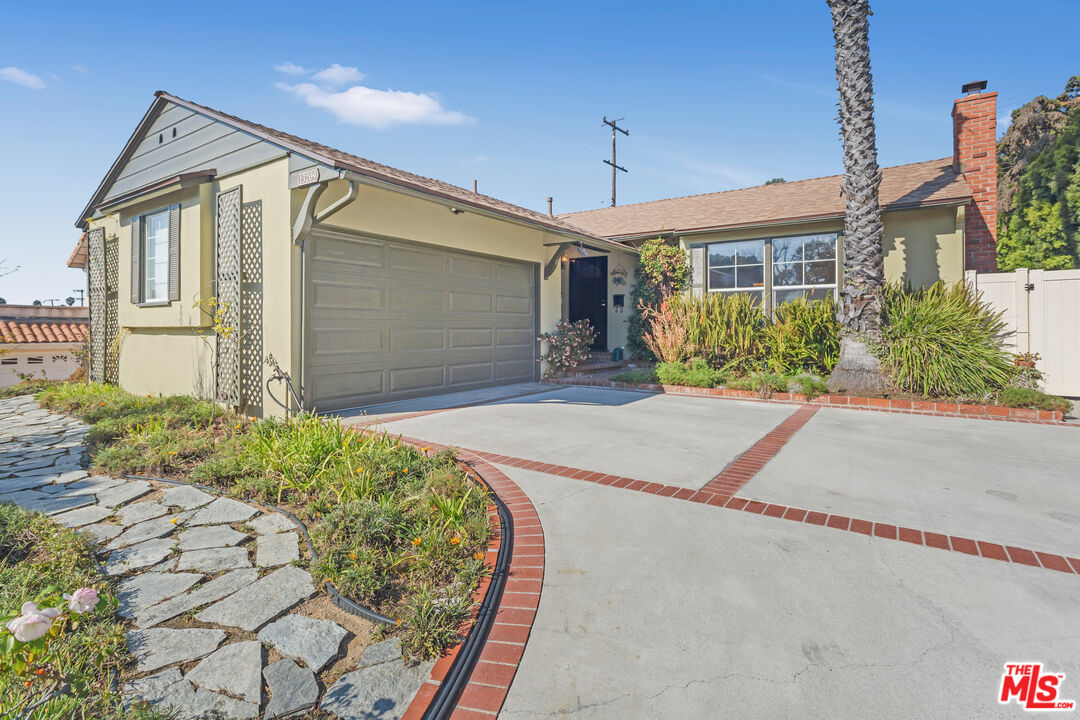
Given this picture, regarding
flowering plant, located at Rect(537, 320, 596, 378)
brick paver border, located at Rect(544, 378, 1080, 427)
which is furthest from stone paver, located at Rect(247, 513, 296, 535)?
flowering plant, located at Rect(537, 320, 596, 378)

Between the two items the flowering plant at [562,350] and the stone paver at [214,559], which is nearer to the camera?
the stone paver at [214,559]

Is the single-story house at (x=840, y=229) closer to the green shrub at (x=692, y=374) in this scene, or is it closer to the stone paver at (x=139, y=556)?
the green shrub at (x=692, y=374)

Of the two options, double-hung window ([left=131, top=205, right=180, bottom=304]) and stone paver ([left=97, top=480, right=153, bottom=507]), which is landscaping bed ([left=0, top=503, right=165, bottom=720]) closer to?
stone paver ([left=97, top=480, right=153, bottom=507])

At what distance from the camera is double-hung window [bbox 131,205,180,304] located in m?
7.97

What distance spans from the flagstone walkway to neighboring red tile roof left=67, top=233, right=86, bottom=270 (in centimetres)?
970

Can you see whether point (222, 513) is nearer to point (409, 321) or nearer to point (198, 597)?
point (198, 597)

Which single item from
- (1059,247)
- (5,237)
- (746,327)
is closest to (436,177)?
(746,327)

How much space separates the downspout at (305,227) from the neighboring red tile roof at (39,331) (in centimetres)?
1028

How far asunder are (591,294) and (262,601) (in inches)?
457

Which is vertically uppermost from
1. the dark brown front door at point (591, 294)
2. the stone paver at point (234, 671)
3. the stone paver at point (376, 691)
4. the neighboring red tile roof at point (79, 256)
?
the neighboring red tile roof at point (79, 256)

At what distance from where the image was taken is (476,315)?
9648 millimetres

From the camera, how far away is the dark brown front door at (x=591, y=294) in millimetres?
13234

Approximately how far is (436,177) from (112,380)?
23.0ft
